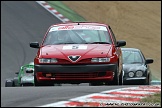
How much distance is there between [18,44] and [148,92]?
17.2 metres

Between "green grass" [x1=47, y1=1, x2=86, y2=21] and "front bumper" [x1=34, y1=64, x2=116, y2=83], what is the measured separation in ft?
62.9

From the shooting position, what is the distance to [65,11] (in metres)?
33.4

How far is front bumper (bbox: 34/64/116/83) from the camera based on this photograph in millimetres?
12766

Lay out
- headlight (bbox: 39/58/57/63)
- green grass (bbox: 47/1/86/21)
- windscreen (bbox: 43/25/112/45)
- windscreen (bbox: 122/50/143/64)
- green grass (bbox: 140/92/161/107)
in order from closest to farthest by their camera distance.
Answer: green grass (bbox: 140/92/161/107) → headlight (bbox: 39/58/57/63) → windscreen (bbox: 43/25/112/45) → windscreen (bbox: 122/50/143/64) → green grass (bbox: 47/1/86/21)

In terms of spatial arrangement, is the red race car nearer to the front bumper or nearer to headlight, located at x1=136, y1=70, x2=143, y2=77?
the front bumper

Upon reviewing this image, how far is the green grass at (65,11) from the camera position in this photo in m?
32.4

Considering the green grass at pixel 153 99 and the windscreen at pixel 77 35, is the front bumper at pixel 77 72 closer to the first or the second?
the windscreen at pixel 77 35

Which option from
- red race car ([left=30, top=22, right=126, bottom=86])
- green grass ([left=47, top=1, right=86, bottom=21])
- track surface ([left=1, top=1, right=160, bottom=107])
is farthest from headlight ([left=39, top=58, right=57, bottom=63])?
green grass ([left=47, top=1, right=86, bottom=21])

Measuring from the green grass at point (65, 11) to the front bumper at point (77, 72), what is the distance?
19174 millimetres

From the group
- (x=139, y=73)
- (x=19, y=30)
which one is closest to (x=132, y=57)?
(x=139, y=73)

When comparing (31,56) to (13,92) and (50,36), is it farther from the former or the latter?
(13,92)

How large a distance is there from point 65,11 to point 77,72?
20.8 metres

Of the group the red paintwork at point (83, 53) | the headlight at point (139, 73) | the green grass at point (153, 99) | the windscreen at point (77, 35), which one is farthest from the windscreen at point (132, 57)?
the green grass at point (153, 99)

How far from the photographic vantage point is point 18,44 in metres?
26.8
